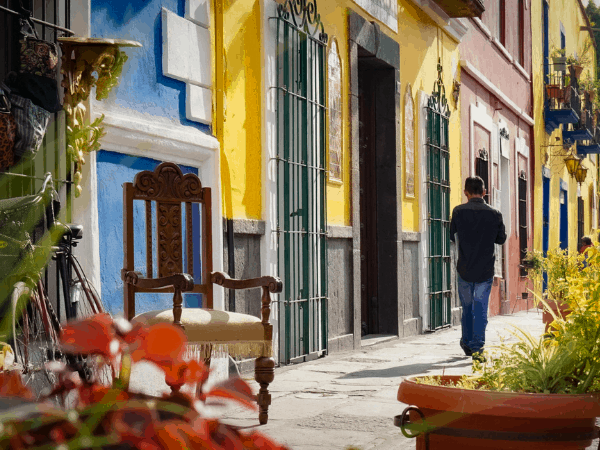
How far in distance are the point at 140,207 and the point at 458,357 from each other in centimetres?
354

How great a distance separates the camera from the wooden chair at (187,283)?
395cm

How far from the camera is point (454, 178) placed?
11.6 metres

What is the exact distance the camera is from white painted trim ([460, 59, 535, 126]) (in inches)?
487

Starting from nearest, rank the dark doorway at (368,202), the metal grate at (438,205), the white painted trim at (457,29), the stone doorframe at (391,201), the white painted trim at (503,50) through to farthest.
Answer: the stone doorframe at (391,201)
the dark doorway at (368,202)
the metal grate at (438,205)
the white painted trim at (457,29)
the white painted trim at (503,50)

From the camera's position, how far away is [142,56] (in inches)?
200

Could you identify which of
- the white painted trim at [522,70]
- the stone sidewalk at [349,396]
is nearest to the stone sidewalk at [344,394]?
the stone sidewalk at [349,396]

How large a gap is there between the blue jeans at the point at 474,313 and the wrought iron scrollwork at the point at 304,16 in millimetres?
2509

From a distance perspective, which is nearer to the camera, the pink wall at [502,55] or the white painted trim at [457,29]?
the white painted trim at [457,29]

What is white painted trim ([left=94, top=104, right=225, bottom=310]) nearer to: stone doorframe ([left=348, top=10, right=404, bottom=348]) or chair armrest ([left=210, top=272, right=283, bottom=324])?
chair armrest ([left=210, top=272, right=283, bottom=324])

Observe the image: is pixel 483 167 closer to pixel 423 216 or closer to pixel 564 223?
pixel 423 216

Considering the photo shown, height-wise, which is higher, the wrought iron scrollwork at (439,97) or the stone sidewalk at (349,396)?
the wrought iron scrollwork at (439,97)

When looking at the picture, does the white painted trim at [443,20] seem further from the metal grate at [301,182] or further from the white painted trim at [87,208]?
the white painted trim at [87,208]

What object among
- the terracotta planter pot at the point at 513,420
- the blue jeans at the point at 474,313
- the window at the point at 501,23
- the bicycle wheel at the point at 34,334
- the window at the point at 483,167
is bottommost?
the blue jeans at the point at 474,313

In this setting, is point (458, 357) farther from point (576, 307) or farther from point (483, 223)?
point (576, 307)
